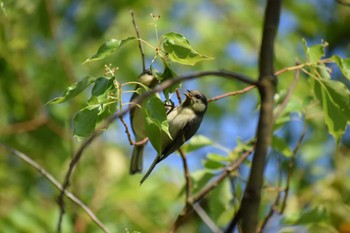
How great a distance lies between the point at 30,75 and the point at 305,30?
2691 millimetres

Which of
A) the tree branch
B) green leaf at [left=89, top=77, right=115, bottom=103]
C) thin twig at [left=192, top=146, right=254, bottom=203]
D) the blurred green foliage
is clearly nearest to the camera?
the tree branch

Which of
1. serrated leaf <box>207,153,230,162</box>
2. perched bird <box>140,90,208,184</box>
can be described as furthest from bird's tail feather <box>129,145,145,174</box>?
serrated leaf <box>207,153,230,162</box>

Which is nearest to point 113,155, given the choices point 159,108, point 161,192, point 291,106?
point 161,192

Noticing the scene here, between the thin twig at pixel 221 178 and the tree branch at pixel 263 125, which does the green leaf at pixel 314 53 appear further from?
the tree branch at pixel 263 125

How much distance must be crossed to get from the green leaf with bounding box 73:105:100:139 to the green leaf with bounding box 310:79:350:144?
749 mm

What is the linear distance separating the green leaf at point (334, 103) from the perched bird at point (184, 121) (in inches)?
23.4

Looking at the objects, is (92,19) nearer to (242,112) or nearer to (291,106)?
(242,112)

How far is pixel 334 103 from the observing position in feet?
6.91

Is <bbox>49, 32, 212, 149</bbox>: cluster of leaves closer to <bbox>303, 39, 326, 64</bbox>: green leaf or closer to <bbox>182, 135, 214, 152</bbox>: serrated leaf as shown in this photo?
<bbox>303, 39, 326, 64</bbox>: green leaf

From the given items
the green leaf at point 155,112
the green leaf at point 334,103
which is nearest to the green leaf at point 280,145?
the green leaf at point 334,103

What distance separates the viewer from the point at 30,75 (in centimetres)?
540

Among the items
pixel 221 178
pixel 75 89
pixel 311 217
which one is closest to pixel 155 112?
pixel 75 89

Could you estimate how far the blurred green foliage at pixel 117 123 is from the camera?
4.50 meters

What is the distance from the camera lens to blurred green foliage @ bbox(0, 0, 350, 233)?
14.8 feet
